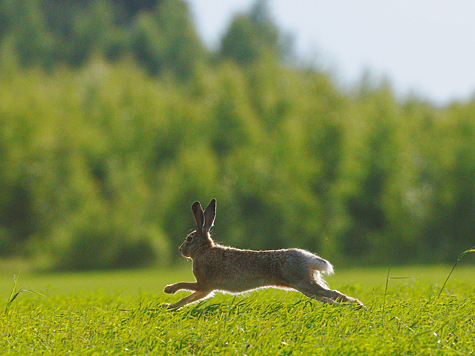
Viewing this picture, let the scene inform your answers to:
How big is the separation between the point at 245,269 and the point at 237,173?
113 feet

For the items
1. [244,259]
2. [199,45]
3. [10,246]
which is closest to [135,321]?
[244,259]

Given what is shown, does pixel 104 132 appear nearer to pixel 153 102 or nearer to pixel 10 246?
pixel 153 102

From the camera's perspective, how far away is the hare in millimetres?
6414

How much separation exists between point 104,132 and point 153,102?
583cm

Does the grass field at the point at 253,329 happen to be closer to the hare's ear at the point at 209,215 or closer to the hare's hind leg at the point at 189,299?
the hare's hind leg at the point at 189,299

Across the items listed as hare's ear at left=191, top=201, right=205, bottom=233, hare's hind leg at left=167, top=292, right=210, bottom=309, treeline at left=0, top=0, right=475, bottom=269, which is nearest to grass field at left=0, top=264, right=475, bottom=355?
hare's hind leg at left=167, top=292, right=210, bottom=309

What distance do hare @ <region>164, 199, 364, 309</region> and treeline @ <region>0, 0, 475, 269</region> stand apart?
28280 millimetres

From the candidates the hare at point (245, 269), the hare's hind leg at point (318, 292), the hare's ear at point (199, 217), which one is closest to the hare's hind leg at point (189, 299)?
the hare at point (245, 269)

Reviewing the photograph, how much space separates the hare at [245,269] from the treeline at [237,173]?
28.3 metres

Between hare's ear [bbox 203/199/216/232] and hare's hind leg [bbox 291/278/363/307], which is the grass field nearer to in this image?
hare's hind leg [bbox 291/278/363/307]

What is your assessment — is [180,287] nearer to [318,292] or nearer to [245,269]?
[245,269]

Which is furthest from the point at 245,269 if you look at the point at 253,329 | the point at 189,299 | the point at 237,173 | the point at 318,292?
the point at 237,173

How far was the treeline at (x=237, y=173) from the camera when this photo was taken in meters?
39.3

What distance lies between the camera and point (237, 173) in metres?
41.2
